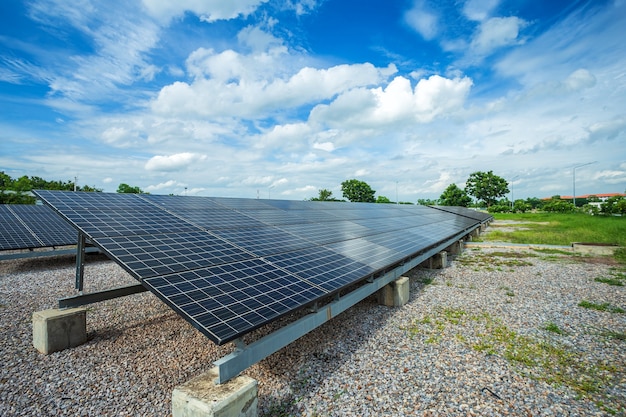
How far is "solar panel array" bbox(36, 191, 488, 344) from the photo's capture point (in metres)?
4.72

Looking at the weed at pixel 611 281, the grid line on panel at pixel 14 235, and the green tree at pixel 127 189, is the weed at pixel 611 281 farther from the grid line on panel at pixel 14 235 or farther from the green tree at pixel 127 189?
the green tree at pixel 127 189

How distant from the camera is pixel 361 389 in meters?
5.49

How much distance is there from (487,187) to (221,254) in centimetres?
10485

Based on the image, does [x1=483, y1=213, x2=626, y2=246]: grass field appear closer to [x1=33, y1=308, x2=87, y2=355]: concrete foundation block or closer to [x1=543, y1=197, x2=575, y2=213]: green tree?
[x1=33, y1=308, x2=87, y2=355]: concrete foundation block

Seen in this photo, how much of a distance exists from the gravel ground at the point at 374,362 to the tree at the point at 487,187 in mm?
94766

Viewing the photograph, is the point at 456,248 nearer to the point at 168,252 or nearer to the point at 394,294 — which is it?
the point at 394,294

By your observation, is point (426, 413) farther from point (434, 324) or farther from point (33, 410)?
point (33, 410)

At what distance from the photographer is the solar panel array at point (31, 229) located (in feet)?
48.9

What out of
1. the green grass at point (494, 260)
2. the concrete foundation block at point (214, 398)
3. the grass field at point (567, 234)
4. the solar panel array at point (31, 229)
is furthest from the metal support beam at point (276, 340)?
the grass field at point (567, 234)

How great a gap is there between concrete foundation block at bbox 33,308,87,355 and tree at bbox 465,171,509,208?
106 meters

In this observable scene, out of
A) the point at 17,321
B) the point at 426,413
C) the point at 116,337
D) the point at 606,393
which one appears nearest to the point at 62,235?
the point at 17,321

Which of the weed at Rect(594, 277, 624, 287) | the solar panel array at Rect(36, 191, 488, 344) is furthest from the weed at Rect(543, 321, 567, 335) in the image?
the weed at Rect(594, 277, 624, 287)

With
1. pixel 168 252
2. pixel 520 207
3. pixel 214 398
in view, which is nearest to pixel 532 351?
pixel 214 398

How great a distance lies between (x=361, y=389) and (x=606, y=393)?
14.8ft
